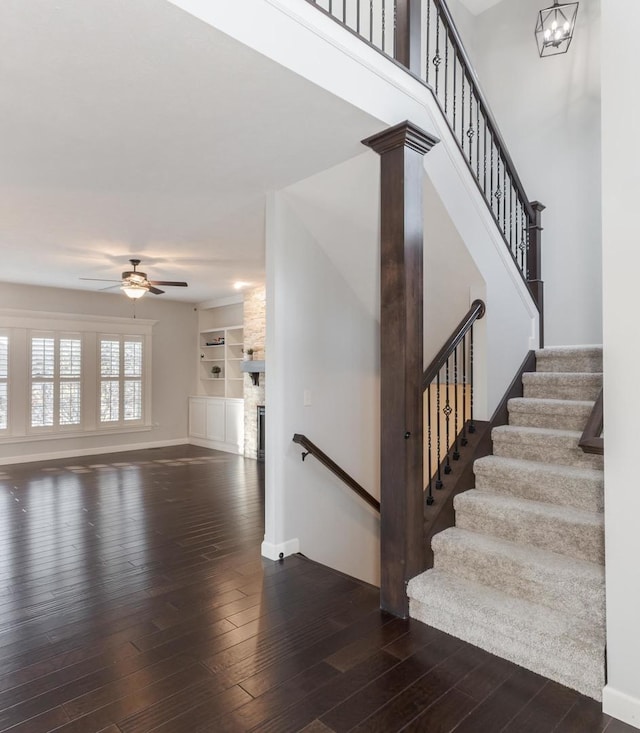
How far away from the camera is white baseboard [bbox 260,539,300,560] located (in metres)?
3.54

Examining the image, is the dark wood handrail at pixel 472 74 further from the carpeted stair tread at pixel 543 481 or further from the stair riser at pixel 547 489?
the stair riser at pixel 547 489

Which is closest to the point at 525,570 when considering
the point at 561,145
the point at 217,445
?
the point at 561,145

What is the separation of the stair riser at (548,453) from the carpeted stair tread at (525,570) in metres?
0.67

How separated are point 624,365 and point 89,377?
8.07 m

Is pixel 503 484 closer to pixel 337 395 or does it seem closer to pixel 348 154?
pixel 337 395

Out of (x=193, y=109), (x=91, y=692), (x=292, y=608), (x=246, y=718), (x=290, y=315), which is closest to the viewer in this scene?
(x=246, y=718)

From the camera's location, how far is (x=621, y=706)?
74.9 inches

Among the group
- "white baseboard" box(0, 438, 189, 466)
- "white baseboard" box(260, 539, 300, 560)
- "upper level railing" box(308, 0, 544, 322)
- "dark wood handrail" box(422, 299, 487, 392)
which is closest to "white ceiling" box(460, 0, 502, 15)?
"upper level railing" box(308, 0, 544, 322)

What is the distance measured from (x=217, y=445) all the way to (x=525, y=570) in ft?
22.7

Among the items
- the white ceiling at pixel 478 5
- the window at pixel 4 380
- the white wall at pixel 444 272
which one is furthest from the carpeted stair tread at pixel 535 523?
the window at pixel 4 380

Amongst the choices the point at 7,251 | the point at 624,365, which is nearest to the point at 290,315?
the point at 624,365

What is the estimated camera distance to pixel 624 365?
6.25ft

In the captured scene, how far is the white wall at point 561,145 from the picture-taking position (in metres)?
4.95

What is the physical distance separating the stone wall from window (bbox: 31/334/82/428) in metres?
2.81
